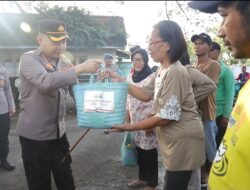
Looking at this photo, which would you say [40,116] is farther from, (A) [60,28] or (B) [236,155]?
(B) [236,155]

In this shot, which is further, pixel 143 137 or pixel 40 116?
pixel 143 137

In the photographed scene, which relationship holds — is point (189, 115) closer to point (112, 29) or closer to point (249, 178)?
point (249, 178)

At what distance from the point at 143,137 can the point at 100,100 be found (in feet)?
7.16

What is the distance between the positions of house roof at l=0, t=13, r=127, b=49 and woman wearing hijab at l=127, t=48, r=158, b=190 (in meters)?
10.4

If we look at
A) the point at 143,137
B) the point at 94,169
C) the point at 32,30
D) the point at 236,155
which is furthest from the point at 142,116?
the point at 32,30

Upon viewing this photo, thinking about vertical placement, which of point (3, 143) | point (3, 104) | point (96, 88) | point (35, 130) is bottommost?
point (3, 143)

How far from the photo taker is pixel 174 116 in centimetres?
265

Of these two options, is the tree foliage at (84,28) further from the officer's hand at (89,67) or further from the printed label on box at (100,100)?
the printed label on box at (100,100)

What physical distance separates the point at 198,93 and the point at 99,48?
485 inches

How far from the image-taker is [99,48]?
15.8 metres

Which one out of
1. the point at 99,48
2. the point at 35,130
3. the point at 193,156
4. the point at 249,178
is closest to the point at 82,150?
the point at 35,130

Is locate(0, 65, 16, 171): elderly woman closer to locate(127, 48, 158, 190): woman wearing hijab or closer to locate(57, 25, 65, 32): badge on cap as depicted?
locate(127, 48, 158, 190): woman wearing hijab

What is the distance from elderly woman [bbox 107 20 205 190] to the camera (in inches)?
105

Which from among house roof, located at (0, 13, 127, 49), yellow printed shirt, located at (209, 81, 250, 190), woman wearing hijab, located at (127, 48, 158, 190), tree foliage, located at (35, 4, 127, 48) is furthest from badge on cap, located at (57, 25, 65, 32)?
house roof, located at (0, 13, 127, 49)
